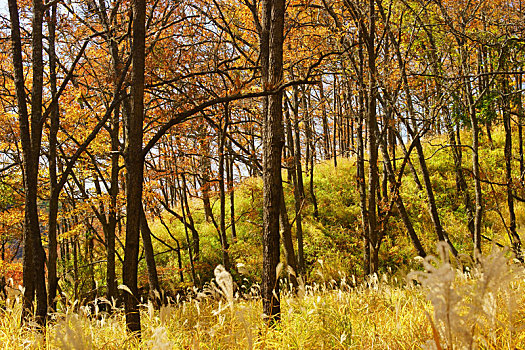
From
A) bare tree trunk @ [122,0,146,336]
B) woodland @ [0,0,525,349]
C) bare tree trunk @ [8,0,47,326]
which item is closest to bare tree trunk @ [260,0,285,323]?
woodland @ [0,0,525,349]

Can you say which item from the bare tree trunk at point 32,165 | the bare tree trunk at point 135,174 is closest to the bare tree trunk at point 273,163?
the bare tree trunk at point 135,174

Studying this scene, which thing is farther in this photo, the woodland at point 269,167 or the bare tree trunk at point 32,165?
the bare tree trunk at point 32,165

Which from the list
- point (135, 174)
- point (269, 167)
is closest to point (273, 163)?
point (269, 167)

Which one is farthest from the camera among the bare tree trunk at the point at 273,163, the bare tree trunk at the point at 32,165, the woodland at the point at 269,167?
the bare tree trunk at the point at 32,165

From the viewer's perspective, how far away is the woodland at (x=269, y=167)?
3.10 m

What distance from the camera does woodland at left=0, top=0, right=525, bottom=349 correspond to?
122 inches

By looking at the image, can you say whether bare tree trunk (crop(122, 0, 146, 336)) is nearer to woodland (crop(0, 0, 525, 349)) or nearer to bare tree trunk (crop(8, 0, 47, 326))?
woodland (crop(0, 0, 525, 349))

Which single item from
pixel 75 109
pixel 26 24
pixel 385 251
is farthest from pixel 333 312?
pixel 385 251

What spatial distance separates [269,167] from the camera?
3842 millimetres

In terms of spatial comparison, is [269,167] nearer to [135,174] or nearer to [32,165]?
[135,174]

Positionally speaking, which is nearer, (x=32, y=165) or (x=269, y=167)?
(x=269, y=167)

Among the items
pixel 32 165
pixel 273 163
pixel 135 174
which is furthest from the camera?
pixel 32 165

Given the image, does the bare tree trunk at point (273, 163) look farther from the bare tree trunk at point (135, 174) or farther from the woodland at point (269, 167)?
the bare tree trunk at point (135, 174)

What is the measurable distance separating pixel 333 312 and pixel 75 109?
881cm
